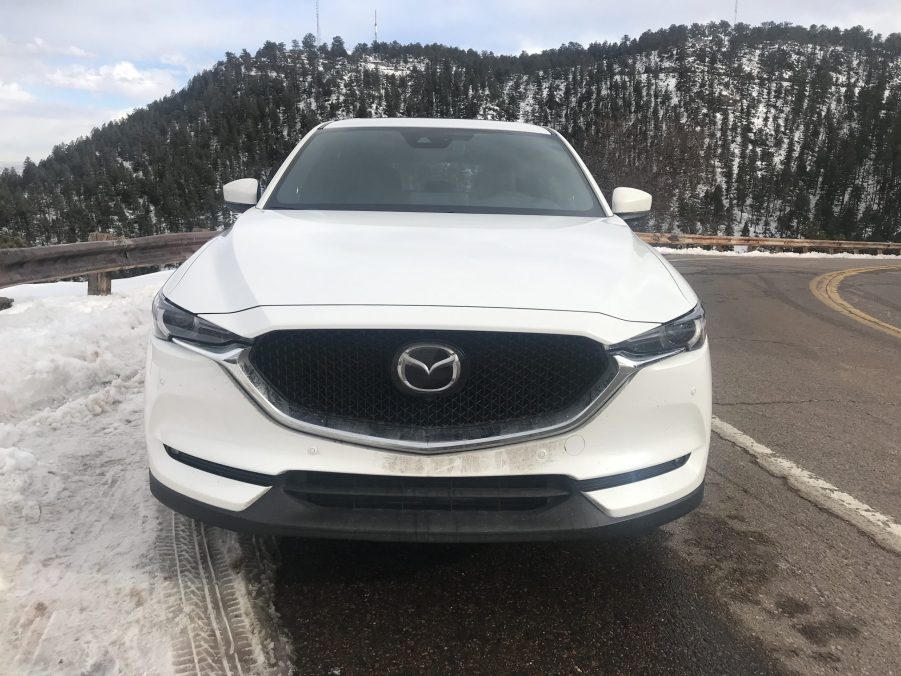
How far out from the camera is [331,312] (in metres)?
1.82

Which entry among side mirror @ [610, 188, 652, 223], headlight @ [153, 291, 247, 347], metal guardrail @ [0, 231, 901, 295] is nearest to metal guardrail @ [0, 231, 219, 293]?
metal guardrail @ [0, 231, 901, 295]

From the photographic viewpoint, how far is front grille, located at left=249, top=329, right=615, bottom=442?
1840 millimetres

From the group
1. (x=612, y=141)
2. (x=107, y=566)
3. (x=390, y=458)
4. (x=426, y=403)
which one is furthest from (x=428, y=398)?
(x=612, y=141)

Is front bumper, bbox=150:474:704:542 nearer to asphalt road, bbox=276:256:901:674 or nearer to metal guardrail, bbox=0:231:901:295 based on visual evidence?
asphalt road, bbox=276:256:901:674

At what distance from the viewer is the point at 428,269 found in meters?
2.04

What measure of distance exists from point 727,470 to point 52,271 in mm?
7090

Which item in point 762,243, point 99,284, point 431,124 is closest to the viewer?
point 431,124

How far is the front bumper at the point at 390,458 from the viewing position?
1823mm

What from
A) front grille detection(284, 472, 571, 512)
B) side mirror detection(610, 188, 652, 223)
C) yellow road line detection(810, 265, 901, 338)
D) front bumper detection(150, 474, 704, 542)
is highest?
side mirror detection(610, 188, 652, 223)

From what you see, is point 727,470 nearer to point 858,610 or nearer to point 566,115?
point 858,610

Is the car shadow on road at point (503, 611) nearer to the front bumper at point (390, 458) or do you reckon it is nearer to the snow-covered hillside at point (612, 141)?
the front bumper at point (390, 458)

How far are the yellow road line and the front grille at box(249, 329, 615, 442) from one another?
6.98 meters

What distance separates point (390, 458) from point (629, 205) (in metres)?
2.26

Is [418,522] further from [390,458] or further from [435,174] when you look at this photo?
[435,174]
